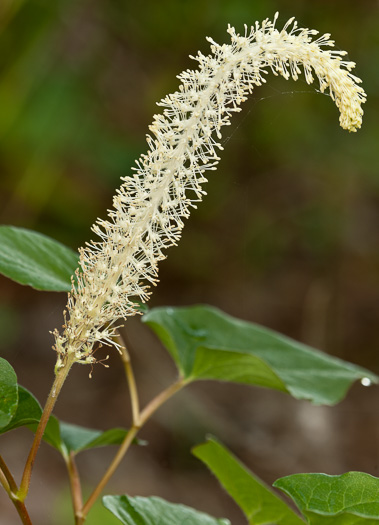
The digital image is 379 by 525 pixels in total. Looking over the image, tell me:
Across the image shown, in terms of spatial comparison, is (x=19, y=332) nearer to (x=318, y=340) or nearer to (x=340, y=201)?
(x=318, y=340)

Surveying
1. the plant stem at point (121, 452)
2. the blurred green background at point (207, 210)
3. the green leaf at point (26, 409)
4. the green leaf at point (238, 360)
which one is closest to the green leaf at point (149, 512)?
the plant stem at point (121, 452)

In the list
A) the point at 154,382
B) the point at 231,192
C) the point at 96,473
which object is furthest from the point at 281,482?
the point at 231,192

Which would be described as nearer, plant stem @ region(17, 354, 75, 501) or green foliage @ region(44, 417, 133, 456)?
plant stem @ region(17, 354, 75, 501)

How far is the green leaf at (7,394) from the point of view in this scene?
84 centimetres

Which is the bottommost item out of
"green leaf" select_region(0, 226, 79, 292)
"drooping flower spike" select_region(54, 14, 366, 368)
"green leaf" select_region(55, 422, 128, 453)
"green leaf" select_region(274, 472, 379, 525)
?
"green leaf" select_region(55, 422, 128, 453)

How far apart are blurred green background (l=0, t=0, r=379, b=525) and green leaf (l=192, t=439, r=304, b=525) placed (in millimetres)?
2380

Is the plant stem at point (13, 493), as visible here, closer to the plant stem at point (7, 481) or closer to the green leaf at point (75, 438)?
the plant stem at point (7, 481)

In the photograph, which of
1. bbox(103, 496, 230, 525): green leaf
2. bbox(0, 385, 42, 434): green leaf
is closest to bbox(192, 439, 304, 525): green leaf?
bbox(103, 496, 230, 525): green leaf

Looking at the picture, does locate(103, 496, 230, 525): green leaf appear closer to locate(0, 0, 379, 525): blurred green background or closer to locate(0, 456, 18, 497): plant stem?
locate(0, 456, 18, 497): plant stem

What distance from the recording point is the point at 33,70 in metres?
3.98

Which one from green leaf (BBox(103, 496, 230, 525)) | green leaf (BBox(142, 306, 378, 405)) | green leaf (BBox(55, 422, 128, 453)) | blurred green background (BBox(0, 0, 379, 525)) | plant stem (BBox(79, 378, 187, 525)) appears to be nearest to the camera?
green leaf (BBox(103, 496, 230, 525))

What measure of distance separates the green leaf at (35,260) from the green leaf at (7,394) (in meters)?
0.24

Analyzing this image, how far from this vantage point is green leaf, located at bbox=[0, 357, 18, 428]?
2.75 ft

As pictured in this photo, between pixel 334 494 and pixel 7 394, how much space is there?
1.52 ft
